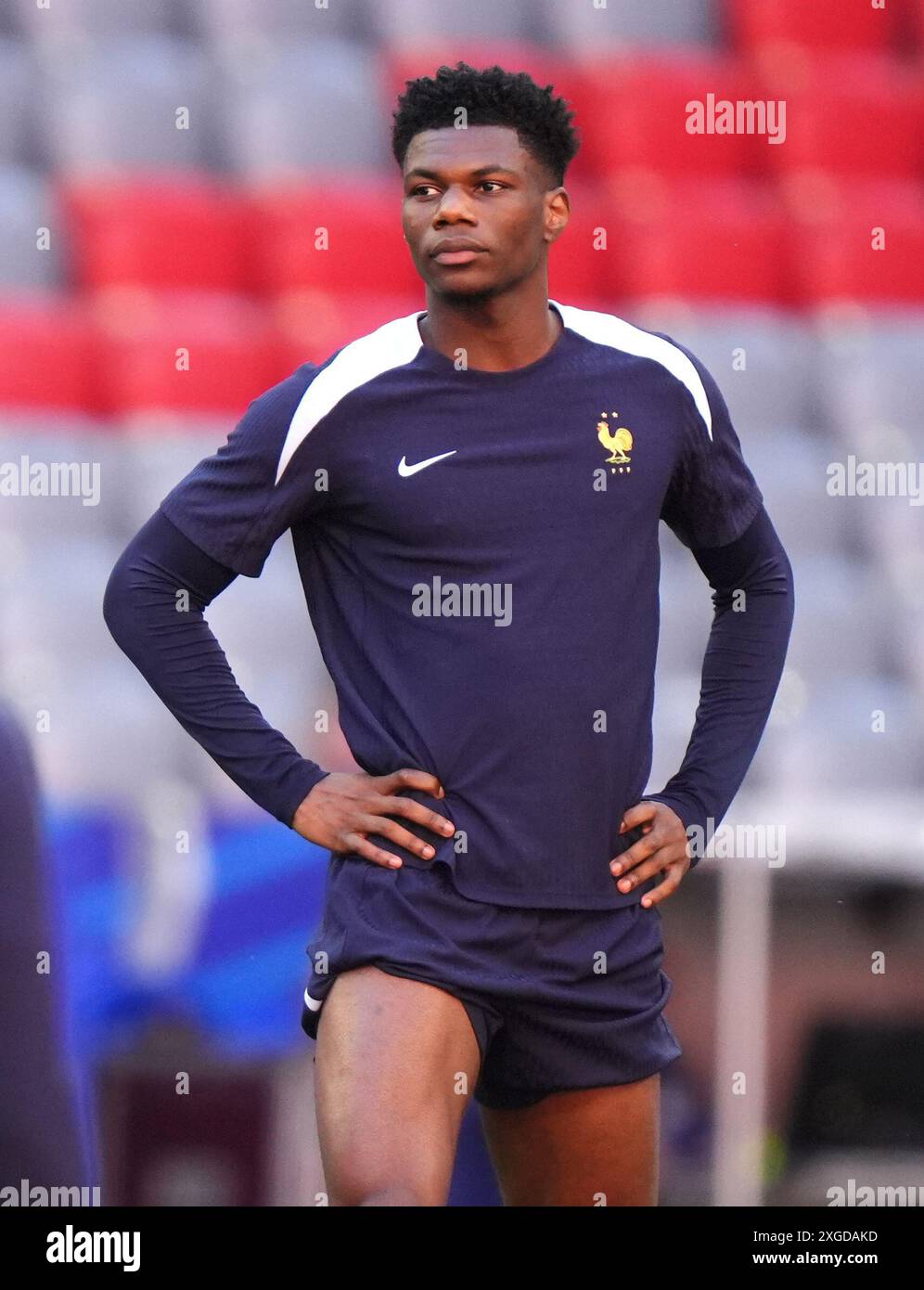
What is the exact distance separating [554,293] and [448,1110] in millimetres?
3979

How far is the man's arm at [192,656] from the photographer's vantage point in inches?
93.6

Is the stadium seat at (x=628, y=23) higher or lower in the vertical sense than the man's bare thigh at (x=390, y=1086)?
higher

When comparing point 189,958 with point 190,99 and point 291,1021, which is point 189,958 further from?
A: point 190,99

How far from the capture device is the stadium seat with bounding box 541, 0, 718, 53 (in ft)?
21.3

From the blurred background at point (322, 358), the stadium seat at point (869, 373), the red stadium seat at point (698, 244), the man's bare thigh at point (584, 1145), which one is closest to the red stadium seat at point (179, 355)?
the blurred background at point (322, 358)

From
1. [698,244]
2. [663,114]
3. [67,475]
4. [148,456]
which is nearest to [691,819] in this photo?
[148,456]

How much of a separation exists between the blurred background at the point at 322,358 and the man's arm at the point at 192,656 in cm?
119

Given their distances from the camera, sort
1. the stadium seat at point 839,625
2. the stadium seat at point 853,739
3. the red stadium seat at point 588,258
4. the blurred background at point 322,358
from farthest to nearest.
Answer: the red stadium seat at point 588,258, the stadium seat at point 839,625, the stadium seat at point 853,739, the blurred background at point 322,358

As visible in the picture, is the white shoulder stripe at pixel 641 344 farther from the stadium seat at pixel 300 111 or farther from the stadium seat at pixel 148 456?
the stadium seat at pixel 300 111

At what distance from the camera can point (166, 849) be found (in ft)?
14.2

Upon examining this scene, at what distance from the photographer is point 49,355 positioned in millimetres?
5617

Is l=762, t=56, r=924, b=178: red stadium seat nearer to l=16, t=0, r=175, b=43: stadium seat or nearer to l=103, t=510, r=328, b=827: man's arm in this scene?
l=16, t=0, r=175, b=43: stadium seat

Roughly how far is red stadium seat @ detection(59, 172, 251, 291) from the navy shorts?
3.74 meters

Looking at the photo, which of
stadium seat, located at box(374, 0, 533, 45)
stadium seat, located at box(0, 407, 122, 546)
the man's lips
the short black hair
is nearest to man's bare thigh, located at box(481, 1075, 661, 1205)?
the man's lips
